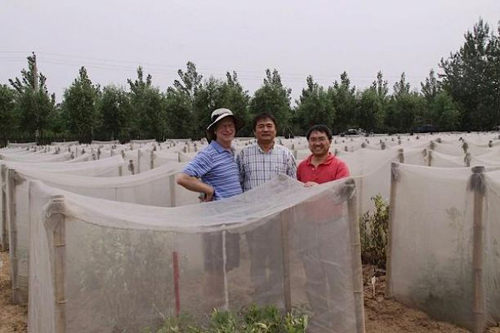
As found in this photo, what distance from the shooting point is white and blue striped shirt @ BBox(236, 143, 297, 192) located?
11.3 ft

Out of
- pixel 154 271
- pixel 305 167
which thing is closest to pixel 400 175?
pixel 305 167

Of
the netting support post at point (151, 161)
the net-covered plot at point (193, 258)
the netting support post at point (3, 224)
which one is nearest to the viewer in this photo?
the net-covered plot at point (193, 258)

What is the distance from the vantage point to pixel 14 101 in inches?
1133

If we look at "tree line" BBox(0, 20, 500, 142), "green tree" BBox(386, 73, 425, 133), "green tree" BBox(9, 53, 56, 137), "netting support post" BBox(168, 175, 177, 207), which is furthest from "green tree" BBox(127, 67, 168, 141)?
"netting support post" BBox(168, 175, 177, 207)

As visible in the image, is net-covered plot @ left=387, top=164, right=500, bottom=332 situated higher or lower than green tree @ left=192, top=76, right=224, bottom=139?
lower

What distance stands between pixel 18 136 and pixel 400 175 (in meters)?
35.0

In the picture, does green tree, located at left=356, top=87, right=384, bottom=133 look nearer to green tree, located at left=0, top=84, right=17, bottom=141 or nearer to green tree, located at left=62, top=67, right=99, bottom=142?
green tree, located at left=62, top=67, right=99, bottom=142

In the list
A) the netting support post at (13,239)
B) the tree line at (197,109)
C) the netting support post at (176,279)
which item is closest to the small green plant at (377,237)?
the netting support post at (176,279)

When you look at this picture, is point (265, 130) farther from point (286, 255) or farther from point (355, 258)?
point (355, 258)

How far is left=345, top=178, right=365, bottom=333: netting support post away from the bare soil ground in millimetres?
893

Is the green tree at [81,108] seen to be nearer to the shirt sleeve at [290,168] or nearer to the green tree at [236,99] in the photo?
the green tree at [236,99]

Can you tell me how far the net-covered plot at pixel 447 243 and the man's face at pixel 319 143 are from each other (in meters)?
0.92

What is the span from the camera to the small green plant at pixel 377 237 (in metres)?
5.03

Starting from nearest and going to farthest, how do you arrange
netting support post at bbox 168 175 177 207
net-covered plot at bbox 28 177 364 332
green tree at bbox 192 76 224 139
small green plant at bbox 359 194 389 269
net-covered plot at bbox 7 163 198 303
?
1. net-covered plot at bbox 28 177 364 332
2. net-covered plot at bbox 7 163 198 303
3. small green plant at bbox 359 194 389 269
4. netting support post at bbox 168 175 177 207
5. green tree at bbox 192 76 224 139
